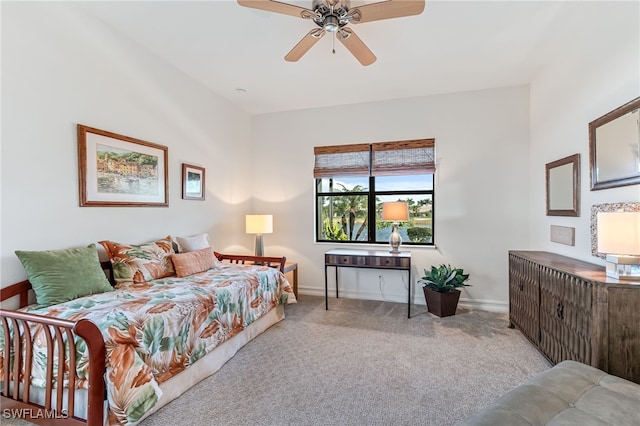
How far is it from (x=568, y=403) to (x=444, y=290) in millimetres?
2292

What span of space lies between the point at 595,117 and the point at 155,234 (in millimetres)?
4113

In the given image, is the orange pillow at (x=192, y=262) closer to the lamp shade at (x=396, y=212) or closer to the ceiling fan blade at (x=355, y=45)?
the lamp shade at (x=396, y=212)

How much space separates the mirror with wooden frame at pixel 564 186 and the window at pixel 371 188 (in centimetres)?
127

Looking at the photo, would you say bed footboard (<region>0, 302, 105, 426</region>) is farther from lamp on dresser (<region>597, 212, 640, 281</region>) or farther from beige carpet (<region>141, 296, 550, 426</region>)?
lamp on dresser (<region>597, 212, 640, 281</region>)

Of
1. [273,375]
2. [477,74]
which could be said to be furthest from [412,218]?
[273,375]

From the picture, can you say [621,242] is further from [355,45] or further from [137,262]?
[137,262]

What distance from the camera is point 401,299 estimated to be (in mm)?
4039

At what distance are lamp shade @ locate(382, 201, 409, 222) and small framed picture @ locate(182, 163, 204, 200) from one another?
2339 mm

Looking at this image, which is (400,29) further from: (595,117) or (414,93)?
(595,117)

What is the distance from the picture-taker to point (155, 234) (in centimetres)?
311

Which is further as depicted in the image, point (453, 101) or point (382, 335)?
point (453, 101)

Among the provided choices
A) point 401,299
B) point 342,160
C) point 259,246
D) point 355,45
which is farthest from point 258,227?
point 355,45

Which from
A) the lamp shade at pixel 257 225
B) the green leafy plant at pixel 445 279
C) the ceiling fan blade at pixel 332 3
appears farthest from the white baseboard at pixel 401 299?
the ceiling fan blade at pixel 332 3

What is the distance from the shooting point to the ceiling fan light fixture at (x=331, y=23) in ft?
6.75
